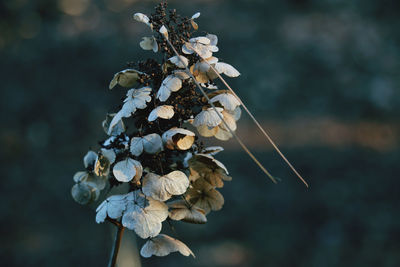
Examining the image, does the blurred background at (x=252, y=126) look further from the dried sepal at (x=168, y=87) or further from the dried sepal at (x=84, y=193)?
the dried sepal at (x=168, y=87)

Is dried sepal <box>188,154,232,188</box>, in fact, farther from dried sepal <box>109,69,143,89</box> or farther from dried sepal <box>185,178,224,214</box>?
dried sepal <box>109,69,143,89</box>

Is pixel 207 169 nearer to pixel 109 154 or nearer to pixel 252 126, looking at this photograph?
pixel 109 154

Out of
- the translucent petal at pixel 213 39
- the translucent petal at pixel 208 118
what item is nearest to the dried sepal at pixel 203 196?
the translucent petal at pixel 208 118

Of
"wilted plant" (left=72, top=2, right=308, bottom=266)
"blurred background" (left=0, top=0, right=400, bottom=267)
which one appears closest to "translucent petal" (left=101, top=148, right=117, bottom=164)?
"wilted plant" (left=72, top=2, right=308, bottom=266)

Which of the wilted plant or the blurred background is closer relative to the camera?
the wilted plant

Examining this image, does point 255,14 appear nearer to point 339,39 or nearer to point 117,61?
point 339,39

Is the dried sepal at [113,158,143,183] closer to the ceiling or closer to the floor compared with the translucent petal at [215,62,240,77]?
closer to the floor

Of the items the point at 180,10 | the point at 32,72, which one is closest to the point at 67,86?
the point at 32,72

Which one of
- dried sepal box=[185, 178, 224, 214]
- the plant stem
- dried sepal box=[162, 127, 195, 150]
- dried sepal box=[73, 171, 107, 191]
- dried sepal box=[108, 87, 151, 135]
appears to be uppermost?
dried sepal box=[108, 87, 151, 135]
